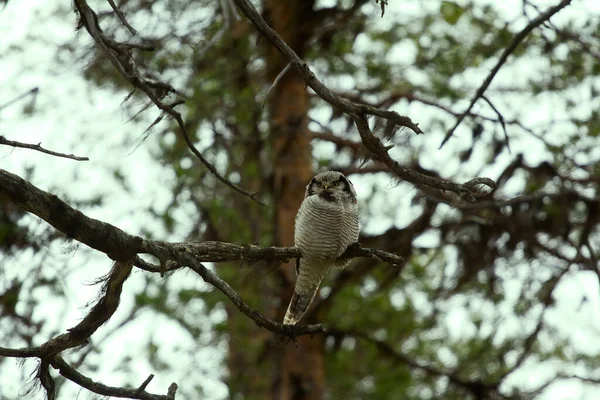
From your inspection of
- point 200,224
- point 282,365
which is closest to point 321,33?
point 200,224

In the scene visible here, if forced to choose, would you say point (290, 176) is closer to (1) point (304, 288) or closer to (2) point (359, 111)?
(1) point (304, 288)

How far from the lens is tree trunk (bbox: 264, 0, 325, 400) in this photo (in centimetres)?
840

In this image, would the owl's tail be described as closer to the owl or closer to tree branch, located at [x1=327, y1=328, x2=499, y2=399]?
the owl

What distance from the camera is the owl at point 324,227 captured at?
5.44 m

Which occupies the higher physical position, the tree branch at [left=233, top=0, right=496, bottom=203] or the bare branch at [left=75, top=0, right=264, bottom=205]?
the bare branch at [left=75, top=0, right=264, bottom=205]

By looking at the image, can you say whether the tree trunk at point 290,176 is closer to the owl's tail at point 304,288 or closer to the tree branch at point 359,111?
the owl's tail at point 304,288

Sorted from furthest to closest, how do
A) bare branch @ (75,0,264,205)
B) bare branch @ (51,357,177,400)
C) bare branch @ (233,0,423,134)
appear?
bare branch @ (75,0,264,205), bare branch @ (233,0,423,134), bare branch @ (51,357,177,400)

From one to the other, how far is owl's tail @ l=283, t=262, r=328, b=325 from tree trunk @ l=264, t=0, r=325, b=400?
212cm

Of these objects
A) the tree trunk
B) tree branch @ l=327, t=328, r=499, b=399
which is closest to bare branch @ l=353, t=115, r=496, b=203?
the tree trunk

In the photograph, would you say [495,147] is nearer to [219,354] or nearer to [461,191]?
[461,191]

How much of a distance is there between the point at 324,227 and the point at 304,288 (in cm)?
69

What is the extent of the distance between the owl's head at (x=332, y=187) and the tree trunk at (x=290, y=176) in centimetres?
250

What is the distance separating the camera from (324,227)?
5418 mm

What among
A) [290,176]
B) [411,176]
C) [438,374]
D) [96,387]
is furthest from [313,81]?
[438,374]
